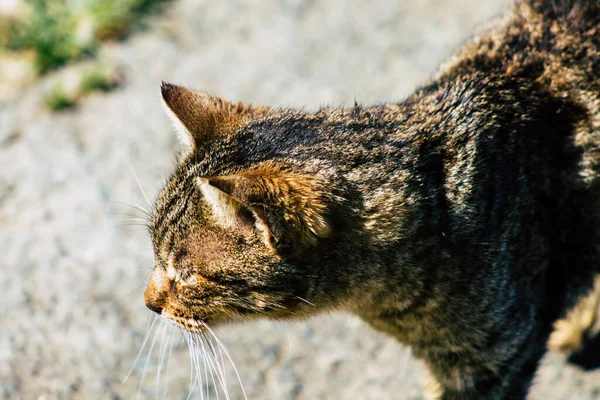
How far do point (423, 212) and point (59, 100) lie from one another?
3.15 meters

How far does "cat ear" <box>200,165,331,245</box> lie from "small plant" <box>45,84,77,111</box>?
2791 mm

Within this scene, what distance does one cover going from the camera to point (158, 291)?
8.63 ft

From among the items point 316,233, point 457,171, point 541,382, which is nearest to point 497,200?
point 457,171

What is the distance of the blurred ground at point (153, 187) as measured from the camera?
3.35 metres

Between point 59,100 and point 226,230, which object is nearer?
point 226,230

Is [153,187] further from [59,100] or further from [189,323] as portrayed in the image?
[189,323]

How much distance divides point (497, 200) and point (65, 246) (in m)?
2.47

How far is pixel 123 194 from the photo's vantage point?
4230 millimetres

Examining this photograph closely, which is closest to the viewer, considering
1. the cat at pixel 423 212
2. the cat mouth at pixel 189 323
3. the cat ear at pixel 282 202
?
the cat ear at pixel 282 202

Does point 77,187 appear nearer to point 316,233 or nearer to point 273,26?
point 273,26

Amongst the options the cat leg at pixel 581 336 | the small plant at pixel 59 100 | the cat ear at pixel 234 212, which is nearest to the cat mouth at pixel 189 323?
the cat ear at pixel 234 212

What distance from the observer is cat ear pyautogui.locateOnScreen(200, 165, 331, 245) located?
7.32ft

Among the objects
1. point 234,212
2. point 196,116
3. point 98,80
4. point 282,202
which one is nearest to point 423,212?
point 282,202

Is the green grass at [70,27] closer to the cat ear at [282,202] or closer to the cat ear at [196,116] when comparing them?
the cat ear at [196,116]
